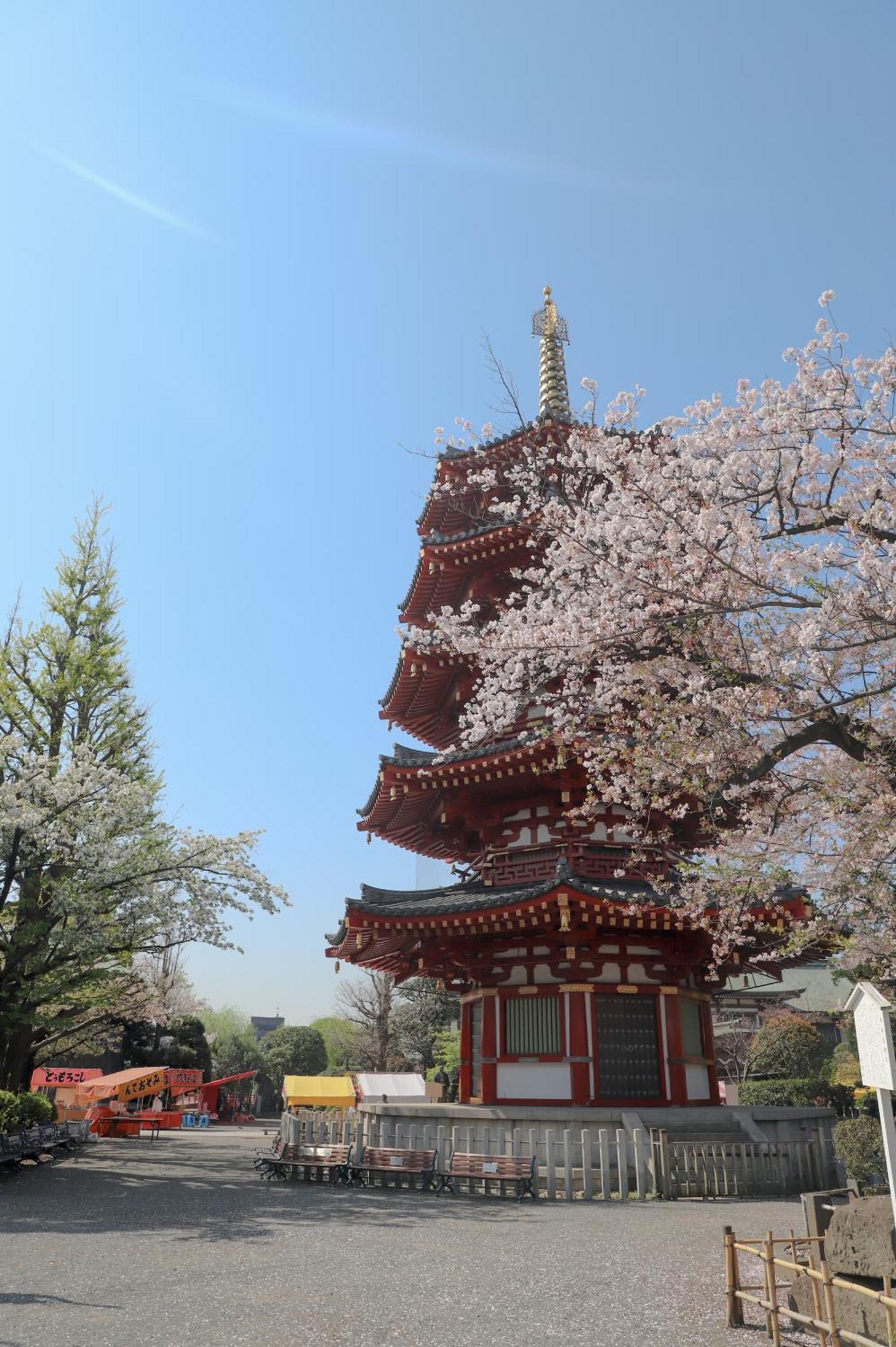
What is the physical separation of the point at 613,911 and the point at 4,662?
15.9 meters

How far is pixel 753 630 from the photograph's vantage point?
10.9 meters

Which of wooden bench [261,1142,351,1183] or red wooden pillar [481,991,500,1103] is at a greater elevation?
red wooden pillar [481,991,500,1103]

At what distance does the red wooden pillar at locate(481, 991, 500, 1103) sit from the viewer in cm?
1705

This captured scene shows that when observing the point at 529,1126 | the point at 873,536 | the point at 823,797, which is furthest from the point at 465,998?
the point at 873,536

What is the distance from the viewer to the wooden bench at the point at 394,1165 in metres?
15.2

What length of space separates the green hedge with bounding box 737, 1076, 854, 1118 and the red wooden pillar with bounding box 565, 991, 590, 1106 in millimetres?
17740

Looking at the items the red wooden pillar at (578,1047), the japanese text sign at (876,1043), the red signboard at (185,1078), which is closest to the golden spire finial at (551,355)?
the red wooden pillar at (578,1047)

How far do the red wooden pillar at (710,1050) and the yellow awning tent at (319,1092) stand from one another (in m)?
15.4

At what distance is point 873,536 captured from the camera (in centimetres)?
906

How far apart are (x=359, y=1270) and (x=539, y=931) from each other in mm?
8588

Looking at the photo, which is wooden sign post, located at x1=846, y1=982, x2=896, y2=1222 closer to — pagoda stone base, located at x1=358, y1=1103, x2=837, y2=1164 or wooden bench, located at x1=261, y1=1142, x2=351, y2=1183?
pagoda stone base, located at x1=358, y1=1103, x2=837, y2=1164

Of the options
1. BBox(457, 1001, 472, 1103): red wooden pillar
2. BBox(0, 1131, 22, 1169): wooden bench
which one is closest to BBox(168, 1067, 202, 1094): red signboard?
BBox(0, 1131, 22, 1169): wooden bench

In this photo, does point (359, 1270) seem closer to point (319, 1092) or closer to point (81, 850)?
point (81, 850)

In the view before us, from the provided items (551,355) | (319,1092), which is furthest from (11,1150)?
(551,355)
